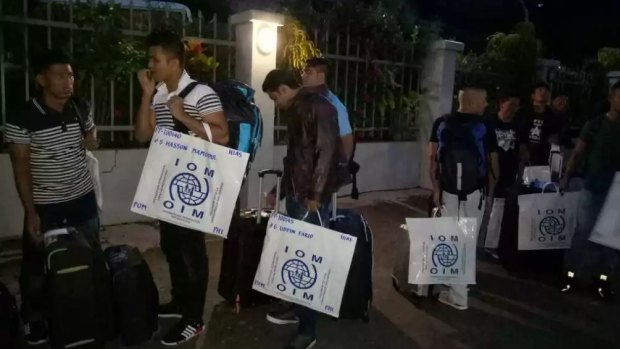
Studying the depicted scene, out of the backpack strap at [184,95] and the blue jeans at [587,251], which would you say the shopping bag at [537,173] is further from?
the backpack strap at [184,95]

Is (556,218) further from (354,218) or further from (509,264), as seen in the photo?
(354,218)

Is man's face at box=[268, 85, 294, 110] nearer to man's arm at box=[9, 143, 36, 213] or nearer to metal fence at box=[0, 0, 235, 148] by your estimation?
man's arm at box=[9, 143, 36, 213]

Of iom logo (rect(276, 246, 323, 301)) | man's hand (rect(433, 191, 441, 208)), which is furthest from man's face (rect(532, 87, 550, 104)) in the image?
iom logo (rect(276, 246, 323, 301))

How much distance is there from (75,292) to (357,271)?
166 cm

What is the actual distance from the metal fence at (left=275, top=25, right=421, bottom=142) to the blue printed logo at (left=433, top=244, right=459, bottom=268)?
335 centimetres

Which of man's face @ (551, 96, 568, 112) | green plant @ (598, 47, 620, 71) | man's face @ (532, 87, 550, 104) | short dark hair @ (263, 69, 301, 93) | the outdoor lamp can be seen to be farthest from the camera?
green plant @ (598, 47, 620, 71)

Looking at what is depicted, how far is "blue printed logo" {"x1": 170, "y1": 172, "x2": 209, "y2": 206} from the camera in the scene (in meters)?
3.13

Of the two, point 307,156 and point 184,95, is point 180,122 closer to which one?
point 184,95

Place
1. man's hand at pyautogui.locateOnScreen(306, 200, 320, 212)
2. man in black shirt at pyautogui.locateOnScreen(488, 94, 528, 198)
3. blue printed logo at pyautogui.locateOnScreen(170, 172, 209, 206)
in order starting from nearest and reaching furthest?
blue printed logo at pyautogui.locateOnScreen(170, 172, 209, 206), man's hand at pyautogui.locateOnScreen(306, 200, 320, 212), man in black shirt at pyautogui.locateOnScreen(488, 94, 528, 198)

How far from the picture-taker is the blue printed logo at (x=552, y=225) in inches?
188

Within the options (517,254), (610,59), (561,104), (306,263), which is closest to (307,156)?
(306,263)

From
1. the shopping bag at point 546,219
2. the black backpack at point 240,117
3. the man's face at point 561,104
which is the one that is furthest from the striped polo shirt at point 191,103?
the man's face at point 561,104

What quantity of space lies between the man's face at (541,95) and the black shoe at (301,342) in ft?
12.1

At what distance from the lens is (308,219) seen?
3453mm
